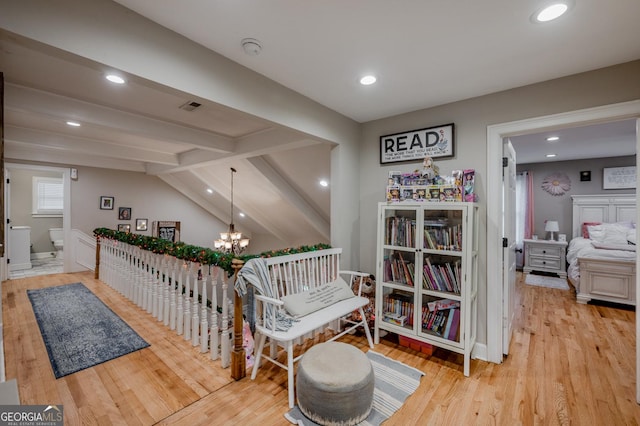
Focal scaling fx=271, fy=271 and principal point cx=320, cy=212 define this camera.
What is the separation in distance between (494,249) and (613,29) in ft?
5.39

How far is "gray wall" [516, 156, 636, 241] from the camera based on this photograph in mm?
5242

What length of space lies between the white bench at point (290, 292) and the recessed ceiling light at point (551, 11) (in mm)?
2284

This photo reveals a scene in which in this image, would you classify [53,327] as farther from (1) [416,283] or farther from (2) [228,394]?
(1) [416,283]

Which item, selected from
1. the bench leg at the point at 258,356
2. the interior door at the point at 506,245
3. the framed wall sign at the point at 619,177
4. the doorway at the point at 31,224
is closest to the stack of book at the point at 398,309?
the interior door at the point at 506,245

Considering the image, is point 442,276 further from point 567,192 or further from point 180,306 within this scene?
point 567,192

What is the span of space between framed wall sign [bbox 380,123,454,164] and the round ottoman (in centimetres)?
203

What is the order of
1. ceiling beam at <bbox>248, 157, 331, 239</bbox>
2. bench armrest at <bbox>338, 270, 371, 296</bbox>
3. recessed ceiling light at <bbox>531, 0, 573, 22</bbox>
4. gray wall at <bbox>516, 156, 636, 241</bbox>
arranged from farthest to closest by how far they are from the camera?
gray wall at <bbox>516, 156, 636, 241</bbox>, ceiling beam at <bbox>248, 157, 331, 239</bbox>, bench armrest at <bbox>338, 270, 371, 296</bbox>, recessed ceiling light at <bbox>531, 0, 573, 22</bbox>

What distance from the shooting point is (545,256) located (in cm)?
559

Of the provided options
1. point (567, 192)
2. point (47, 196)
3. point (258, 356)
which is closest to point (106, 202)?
point (47, 196)

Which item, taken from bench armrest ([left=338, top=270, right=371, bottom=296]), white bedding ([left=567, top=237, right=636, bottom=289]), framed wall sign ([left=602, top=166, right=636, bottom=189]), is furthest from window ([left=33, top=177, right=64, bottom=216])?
framed wall sign ([left=602, top=166, right=636, bottom=189])

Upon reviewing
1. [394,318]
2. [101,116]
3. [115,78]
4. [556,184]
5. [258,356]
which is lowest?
[258,356]

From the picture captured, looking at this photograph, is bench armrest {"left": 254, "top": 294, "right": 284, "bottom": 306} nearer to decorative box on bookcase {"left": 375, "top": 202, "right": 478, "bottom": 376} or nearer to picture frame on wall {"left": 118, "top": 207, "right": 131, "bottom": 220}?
decorative box on bookcase {"left": 375, "top": 202, "right": 478, "bottom": 376}

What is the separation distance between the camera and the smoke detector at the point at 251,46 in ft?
5.63

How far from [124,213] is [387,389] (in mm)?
6568
